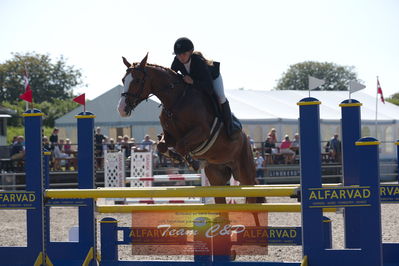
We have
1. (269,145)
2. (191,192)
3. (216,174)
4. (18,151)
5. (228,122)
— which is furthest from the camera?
(269,145)

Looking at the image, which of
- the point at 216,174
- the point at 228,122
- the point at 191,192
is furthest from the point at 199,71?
the point at 191,192

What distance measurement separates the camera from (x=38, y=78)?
182ft

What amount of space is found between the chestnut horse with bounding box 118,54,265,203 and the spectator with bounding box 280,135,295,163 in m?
12.8

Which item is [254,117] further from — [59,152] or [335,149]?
[59,152]

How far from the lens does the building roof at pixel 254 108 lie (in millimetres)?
21141

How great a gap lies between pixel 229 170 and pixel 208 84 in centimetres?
117

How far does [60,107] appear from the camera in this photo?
4912 cm

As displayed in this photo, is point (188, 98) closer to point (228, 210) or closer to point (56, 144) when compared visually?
point (228, 210)

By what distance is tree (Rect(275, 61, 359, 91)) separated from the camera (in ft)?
249

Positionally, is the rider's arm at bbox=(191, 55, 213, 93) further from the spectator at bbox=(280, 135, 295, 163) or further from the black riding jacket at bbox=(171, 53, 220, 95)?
the spectator at bbox=(280, 135, 295, 163)

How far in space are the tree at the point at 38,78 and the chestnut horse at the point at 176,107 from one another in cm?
4793

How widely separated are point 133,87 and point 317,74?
7297 cm

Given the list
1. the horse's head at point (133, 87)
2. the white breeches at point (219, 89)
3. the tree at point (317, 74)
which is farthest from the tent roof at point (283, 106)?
the tree at point (317, 74)

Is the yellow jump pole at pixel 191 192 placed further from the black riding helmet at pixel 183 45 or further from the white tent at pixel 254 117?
the white tent at pixel 254 117
